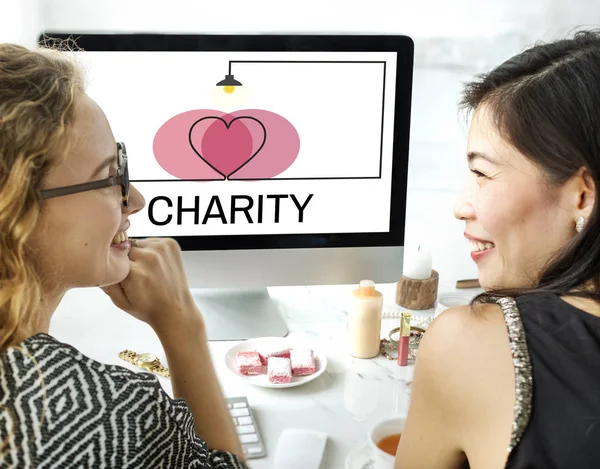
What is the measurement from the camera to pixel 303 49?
1.32 meters

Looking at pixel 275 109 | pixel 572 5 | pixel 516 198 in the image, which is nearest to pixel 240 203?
pixel 275 109

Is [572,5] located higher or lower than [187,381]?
higher

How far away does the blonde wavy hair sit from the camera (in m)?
0.73

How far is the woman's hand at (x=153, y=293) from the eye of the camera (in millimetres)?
1107

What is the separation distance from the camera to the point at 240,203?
1387mm

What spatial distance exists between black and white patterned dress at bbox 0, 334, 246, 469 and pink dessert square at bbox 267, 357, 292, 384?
492 millimetres

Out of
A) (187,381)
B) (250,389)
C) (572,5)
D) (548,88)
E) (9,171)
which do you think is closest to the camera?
(9,171)

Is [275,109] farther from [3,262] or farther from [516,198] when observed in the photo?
[3,262]

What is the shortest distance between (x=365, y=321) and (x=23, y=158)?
0.78 m

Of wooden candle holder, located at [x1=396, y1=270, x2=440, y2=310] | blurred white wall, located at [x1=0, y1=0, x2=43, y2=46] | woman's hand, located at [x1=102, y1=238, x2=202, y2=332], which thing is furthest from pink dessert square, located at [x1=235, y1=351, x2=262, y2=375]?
blurred white wall, located at [x1=0, y1=0, x2=43, y2=46]

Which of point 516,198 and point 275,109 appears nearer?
point 516,198

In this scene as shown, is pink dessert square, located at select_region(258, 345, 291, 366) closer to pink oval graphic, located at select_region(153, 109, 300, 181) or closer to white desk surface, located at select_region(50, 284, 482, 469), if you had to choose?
white desk surface, located at select_region(50, 284, 482, 469)

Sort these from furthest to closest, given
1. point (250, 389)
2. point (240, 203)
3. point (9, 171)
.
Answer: point (240, 203)
point (250, 389)
point (9, 171)

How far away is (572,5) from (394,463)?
1412mm
